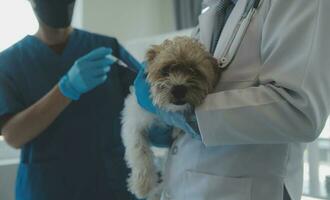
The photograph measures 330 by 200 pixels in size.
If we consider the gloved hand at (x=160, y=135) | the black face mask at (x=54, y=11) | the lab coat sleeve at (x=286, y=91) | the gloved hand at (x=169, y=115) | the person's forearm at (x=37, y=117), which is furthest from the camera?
the black face mask at (x=54, y=11)

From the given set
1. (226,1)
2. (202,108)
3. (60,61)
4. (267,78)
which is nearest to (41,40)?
(60,61)

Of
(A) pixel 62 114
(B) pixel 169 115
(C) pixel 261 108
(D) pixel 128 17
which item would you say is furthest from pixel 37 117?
(D) pixel 128 17

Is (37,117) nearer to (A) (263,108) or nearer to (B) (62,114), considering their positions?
(B) (62,114)

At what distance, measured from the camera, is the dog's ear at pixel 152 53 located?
104 centimetres

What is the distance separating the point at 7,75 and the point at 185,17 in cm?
270

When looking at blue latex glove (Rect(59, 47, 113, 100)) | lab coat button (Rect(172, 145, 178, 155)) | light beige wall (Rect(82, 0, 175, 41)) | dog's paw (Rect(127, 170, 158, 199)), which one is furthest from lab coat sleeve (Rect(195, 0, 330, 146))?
light beige wall (Rect(82, 0, 175, 41))

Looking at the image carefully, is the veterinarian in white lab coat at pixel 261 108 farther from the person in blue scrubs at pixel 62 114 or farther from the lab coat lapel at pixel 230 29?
the person in blue scrubs at pixel 62 114

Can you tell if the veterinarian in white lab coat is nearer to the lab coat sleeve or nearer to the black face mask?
the lab coat sleeve

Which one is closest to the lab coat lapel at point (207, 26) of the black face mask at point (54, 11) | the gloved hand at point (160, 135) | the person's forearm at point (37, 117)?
the gloved hand at point (160, 135)

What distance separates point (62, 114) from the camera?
4.95 ft

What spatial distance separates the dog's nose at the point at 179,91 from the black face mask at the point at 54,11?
853mm

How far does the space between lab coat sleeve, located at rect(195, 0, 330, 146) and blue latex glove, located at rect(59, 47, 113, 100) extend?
707 millimetres

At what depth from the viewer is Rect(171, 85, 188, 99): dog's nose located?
917 millimetres

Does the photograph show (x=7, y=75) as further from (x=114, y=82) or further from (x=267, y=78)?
(x=267, y=78)
